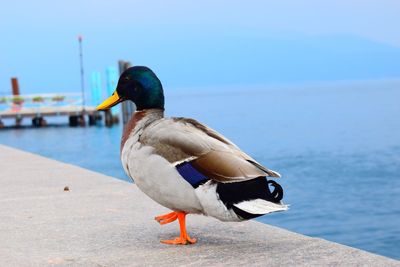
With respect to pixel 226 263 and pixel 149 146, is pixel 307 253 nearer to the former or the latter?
pixel 226 263

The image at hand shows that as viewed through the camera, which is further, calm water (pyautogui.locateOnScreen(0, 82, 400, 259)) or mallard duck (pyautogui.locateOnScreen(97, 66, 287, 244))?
calm water (pyautogui.locateOnScreen(0, 82, 400, 259))

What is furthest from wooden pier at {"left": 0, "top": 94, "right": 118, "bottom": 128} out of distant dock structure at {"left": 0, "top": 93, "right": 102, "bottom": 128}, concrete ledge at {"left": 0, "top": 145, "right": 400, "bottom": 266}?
concrete ledge at {"left": 0, "top": 145, "right": 400, "bottom": 266}

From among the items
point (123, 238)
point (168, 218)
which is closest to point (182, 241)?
point (168, 218)

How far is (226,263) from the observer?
345cm

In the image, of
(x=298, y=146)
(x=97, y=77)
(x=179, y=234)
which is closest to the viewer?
(x=179, y=234)

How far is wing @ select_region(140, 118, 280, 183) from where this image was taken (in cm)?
340

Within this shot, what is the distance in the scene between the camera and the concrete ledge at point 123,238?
3.53 metres

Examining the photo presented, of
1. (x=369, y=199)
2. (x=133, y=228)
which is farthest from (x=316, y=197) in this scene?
(x=133, y=228)

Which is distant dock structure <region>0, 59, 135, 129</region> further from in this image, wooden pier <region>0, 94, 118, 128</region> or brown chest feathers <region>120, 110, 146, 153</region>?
brown chest feathers <region>120, 110, 146, 153</region>

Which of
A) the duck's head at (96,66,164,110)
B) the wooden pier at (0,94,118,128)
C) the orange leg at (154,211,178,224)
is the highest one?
the duck's head at (96,66,164,110)

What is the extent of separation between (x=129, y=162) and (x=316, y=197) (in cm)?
1655

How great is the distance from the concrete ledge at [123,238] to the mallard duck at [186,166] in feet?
0.70

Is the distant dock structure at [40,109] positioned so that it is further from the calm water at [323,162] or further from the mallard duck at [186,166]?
the mallard duck at [186,166]

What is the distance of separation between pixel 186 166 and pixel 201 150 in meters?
0.10
